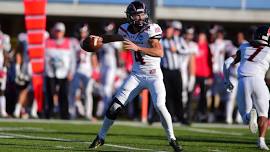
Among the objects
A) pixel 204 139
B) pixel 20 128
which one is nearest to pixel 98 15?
pixel 20 128

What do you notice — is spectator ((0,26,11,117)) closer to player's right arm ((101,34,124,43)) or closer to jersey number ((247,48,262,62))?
jersey number ((247,48,262,62))

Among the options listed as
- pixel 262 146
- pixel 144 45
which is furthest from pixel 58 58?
pixel 262 146

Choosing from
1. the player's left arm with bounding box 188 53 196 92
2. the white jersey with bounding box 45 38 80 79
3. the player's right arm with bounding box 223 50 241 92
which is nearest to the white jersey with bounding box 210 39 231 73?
the player's left arm with bounding box 188 53 196 92

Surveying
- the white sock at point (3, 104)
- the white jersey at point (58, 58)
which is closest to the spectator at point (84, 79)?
the white jersey at point (58, 58)

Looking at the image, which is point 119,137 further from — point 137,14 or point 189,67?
point 189,67

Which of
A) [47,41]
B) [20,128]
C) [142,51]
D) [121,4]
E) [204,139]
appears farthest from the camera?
[121,4]

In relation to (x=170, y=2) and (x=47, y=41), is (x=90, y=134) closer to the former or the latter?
(x=47, y=41)

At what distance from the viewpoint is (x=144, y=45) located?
36.3 ft

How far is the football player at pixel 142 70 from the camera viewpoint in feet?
35.7

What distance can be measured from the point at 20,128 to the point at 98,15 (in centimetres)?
849

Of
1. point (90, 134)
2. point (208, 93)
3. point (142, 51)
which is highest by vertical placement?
point (142, 51)

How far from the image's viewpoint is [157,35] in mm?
10938

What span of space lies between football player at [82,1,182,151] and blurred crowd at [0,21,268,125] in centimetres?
581

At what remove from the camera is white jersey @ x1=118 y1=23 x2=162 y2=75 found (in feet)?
36.0
